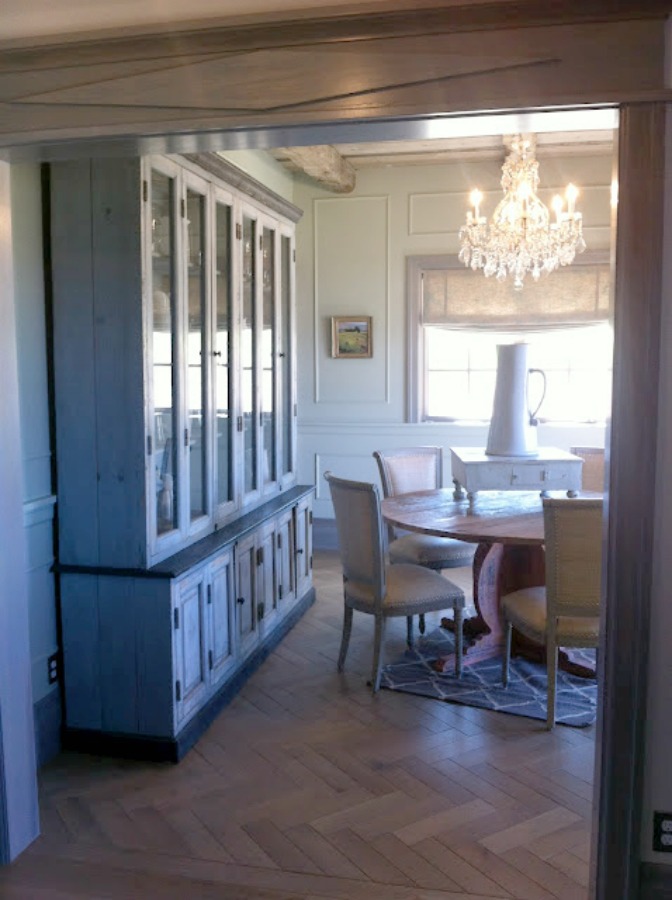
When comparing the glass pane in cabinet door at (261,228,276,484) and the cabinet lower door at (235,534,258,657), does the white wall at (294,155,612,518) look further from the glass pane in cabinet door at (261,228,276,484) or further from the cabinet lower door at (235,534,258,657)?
the cabinet lower door at (235,534,258,657)

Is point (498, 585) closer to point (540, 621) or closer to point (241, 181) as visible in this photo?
point (540, 621)

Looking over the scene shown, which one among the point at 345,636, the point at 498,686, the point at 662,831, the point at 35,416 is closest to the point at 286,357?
the point at 345,636

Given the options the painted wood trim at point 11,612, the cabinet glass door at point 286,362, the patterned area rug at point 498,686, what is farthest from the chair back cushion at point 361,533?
the painted wood trim at point 11,612

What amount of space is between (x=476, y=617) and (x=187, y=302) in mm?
2112

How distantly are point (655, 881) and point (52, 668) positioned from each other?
2.05 meters

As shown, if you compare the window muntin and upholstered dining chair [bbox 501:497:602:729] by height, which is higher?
the window muntin

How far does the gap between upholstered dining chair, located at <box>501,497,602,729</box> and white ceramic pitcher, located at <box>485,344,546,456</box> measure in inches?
35.1

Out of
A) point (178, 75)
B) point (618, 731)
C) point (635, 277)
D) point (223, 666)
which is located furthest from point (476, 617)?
point (178, 75)

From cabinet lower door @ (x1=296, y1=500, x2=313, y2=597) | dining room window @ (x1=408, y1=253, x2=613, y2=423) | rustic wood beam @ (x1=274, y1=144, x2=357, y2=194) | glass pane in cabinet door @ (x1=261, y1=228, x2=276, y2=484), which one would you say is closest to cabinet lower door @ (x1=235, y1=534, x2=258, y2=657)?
glass pane in cabinet door @ (x1=261, y1=228, x2=276, y2=484)

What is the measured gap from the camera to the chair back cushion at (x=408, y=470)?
187 inches

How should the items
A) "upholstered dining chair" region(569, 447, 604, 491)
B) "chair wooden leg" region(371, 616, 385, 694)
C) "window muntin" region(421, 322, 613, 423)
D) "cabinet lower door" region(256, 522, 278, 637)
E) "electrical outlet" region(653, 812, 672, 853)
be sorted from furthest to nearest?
"window muntin" region(421, 322, 613, 423) → "upholstered dining chair" region(569, 447, 604, 491) → "cabinet lower door" region(256, 522, 278, 637) → "chair wooden leg" region(371, 616, 385, 694) → "electrical outlet" region(653, 812, 672, 853)

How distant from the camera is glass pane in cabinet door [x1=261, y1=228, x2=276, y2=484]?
4.23m

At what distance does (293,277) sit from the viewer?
4688 millimetres

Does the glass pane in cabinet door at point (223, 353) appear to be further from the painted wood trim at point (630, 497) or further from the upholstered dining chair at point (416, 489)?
the painted wood trim at point (630, 497)
